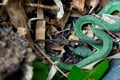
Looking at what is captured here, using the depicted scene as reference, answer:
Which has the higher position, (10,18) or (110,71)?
(10,18)

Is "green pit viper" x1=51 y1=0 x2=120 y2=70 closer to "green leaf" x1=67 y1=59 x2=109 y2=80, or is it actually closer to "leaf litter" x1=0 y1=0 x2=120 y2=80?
"leaf litter" x1=0 y1=0 x2=120 y2=80

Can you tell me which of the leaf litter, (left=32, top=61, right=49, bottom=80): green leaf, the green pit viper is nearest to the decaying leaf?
the leaf litter

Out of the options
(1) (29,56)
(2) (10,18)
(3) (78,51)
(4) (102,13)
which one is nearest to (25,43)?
(1) (29,56)

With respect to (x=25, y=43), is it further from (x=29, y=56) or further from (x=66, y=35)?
(x=66, y=35)

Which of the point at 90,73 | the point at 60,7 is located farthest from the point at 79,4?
the point at 90,73

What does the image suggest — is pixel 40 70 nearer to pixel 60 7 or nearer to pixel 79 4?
pixel 60 7

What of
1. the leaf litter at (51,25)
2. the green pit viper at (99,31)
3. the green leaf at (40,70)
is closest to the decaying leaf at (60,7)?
the leaf litter at (51,25)

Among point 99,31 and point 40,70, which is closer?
point 40,70
